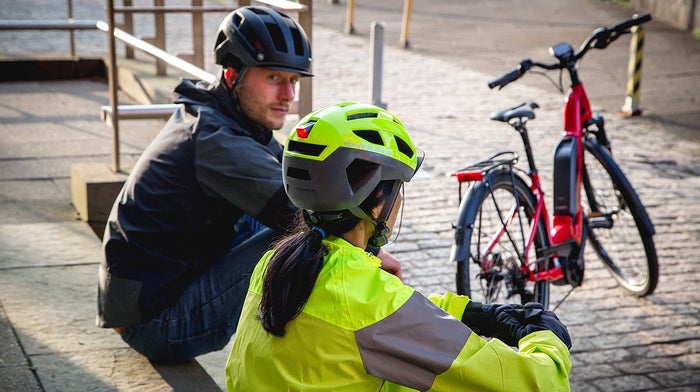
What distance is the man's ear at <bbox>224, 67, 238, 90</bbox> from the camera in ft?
13.3

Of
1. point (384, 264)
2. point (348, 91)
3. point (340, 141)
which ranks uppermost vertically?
point (340, 141)

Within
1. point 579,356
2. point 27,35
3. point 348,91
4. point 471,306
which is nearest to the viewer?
point 471,306

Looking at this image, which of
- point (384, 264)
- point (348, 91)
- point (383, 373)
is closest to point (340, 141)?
point (383, 373)

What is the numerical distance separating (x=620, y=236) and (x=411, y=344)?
448 centimetres

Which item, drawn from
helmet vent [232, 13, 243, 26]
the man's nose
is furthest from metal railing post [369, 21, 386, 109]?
the man's nose

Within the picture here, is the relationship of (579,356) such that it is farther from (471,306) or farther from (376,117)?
(376,117)

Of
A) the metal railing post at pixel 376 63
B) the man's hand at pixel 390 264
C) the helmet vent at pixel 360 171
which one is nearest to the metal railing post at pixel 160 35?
the metal railing post at pixel 376 63

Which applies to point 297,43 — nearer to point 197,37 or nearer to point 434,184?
point 434,184

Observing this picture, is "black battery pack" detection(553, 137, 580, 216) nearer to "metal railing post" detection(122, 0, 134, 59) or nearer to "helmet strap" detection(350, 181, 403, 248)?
"helmet strap" detection(350, 181, 403, 248)

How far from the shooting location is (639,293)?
5.83 m

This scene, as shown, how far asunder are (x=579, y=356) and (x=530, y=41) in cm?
1095

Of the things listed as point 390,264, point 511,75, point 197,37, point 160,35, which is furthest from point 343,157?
point 160,35

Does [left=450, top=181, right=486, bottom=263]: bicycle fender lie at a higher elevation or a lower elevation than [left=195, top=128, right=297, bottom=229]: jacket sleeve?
lower

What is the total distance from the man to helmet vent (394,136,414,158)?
42.8 inches
